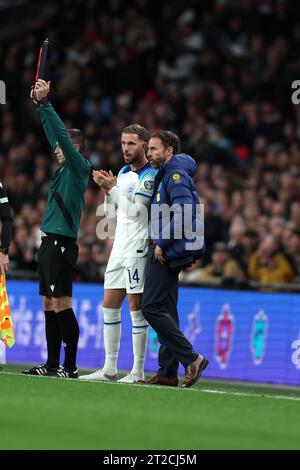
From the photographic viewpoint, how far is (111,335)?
11.9m

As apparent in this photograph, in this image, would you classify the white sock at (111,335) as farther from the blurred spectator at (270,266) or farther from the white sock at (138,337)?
the blurred spectator at (270,266)

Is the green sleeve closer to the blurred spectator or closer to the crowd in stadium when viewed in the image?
the crowd in stadium

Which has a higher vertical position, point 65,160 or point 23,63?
point 23,63

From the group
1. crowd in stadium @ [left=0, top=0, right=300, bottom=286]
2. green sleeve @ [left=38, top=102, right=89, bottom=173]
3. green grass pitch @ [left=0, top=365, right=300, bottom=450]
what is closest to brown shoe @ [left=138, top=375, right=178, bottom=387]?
green grass pitch @ [left=0, top=365, right=300, bottom=450]

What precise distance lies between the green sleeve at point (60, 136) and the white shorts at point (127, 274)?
93 centimetres

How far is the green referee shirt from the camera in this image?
1171 cm

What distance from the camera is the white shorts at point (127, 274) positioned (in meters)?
11.6

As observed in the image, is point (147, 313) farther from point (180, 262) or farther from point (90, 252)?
point (90, 252)

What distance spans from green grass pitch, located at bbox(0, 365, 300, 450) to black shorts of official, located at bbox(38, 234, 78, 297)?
897mm

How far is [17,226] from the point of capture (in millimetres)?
20188

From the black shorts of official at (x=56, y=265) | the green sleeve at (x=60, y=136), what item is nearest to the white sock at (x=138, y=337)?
the black shorts of official at (x=56, y=265)

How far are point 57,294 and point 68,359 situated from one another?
62 cm

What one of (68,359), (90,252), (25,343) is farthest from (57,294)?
(90,252)

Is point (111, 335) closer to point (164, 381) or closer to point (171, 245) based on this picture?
Result: point (164, 381)
